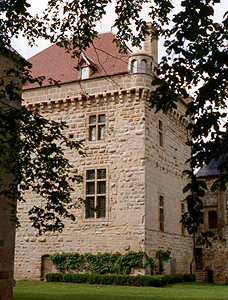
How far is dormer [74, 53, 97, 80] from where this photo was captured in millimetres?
21031

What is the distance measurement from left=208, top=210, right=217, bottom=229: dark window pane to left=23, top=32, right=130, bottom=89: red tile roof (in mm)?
11726

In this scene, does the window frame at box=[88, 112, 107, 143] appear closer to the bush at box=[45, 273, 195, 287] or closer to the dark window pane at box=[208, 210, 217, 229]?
the bush at box=[45, 273, 195, 287]

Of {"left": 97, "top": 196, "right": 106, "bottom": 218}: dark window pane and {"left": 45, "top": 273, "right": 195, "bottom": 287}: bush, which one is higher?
{"left": 97, "top": 196, "right": 106, "bottom": 218}: dark window pane

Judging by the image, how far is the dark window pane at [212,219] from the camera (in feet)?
88.7

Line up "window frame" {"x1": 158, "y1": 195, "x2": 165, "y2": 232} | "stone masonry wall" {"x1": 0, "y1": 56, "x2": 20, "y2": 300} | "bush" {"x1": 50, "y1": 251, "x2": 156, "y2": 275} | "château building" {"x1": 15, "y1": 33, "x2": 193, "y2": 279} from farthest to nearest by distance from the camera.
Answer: "window frame" {"x1": 158, "y1": 195, "x2": 165, "y2": 232}, "château building" {"x1": 15, "y1": 33, "x2": 193, "y2": 279}, "bush" {"x1": 50, "y1": 251, "x2": 156, "y2": 275}, "stone masonry wall" {"x1": 0, "y1": 56, "x2": 20, "y2": 300}

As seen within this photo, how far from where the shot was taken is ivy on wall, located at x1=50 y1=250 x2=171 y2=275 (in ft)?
58.7

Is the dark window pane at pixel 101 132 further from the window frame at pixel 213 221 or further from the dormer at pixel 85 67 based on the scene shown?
the window frame at pixel 213 221

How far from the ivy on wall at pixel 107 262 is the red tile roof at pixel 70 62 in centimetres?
865

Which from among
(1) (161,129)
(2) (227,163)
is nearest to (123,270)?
(1) (161,129)

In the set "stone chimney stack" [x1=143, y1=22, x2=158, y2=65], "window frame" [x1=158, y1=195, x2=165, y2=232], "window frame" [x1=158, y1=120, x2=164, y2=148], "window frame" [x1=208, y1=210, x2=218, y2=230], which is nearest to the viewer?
"window frame" [x1=158, y1=195, x2=165, y2=232]

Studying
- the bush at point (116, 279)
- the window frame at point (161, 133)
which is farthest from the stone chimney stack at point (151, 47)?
the bush at point (116, 279)

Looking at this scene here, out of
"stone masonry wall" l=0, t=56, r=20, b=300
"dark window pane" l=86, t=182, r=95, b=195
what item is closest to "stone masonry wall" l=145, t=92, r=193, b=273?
"dark window pane" l=86, t=182, r=95, b=195

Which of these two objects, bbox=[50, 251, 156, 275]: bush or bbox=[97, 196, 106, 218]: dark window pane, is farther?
bbox=[97, 196, 106, 218]: dark window pane

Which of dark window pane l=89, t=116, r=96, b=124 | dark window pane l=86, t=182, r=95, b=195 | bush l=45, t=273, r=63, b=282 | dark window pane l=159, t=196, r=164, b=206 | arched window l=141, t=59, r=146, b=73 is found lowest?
bush l=45, t=273, r=63, b=282
